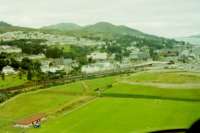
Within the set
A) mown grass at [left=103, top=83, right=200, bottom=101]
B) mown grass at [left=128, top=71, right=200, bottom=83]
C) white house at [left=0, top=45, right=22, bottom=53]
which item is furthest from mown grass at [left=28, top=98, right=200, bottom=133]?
white house at [left=0, top=45, right=22, bottom=53]

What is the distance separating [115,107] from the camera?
32938 mm

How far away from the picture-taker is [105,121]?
27641 millimetres

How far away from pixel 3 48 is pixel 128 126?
57.9 metres

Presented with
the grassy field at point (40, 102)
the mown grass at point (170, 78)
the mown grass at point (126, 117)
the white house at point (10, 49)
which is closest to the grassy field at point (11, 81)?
the grassy field at point (40, 102)

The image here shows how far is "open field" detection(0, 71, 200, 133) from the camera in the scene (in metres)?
26.2

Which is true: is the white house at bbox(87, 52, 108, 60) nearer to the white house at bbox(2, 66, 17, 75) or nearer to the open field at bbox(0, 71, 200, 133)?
the white house at bbox(2, 66, 17, 75)

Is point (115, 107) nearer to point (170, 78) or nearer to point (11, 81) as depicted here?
point (170, 78)

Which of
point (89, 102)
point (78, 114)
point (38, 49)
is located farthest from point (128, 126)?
point (38, 49)

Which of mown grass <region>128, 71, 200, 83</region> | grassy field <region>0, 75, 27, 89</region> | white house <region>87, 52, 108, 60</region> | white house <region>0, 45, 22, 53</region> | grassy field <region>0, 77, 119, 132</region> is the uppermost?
white house <region>0, 45, 22, 53</region>

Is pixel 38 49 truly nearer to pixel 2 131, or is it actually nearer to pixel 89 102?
pixel 89 102

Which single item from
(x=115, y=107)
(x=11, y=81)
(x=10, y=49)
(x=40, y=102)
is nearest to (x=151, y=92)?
(x=115, y=107)

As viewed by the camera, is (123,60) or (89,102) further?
(123,60)

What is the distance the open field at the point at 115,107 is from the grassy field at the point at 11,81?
6.03 meters

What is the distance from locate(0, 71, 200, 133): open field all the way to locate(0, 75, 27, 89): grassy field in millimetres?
6032
